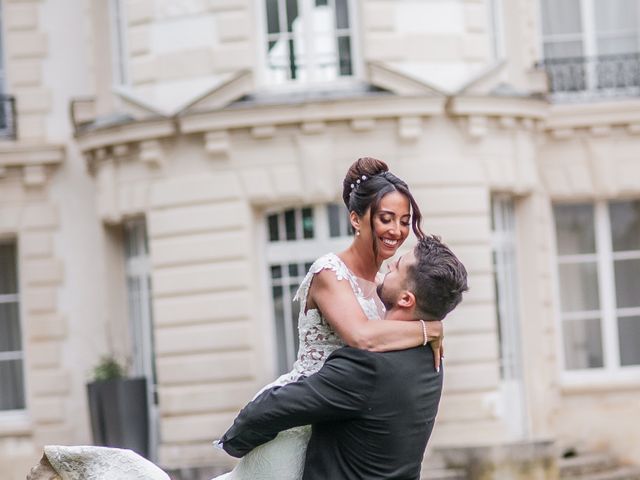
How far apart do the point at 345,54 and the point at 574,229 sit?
3.79m

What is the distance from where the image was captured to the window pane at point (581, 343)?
61.2 feet

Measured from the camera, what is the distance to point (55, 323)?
60.7 feet

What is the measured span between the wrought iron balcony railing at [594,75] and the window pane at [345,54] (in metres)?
2.66

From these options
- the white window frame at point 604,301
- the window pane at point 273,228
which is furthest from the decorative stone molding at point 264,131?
the white window frame at point 604,301

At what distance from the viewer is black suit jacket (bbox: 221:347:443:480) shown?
217 inches

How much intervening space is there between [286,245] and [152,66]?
225cm

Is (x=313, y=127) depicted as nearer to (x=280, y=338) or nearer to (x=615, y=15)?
(x=280, y=338)

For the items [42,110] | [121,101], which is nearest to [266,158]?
[121,101]

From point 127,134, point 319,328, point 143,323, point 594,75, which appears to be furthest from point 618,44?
point 319,328

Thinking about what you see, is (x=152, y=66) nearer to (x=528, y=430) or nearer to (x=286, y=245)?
(x=286, y=245)

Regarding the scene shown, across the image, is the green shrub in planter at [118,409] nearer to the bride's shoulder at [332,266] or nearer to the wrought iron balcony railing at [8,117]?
the wrought iron balcony railing at [8,117]

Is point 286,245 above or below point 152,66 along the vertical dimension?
below

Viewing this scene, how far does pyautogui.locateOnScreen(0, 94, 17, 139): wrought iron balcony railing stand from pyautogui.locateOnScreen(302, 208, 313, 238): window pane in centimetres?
383

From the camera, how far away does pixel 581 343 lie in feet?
61.4
